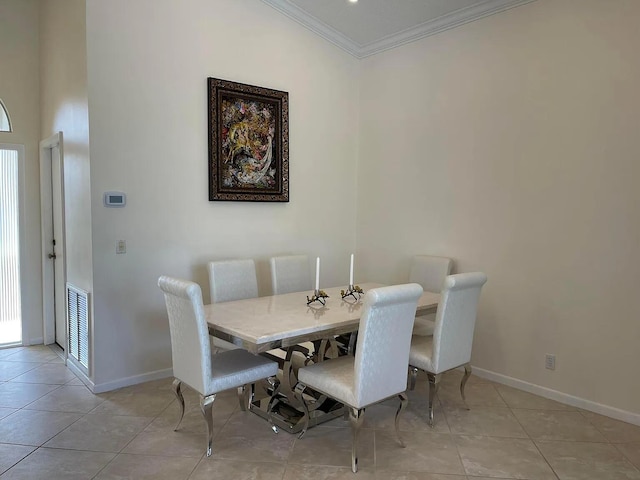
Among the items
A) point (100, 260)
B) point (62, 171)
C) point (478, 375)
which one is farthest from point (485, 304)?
point (62, 171)

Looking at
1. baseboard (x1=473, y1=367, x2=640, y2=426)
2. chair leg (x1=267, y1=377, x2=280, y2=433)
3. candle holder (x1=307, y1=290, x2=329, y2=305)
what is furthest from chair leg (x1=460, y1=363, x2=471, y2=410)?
chair leg (x1=267, y1=377, x2=280, y2=433)

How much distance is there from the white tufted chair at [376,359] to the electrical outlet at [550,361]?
1.52 metres

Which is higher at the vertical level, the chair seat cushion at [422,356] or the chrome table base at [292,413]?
the chair seat cushion at [422,356]

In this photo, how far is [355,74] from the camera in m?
5.11

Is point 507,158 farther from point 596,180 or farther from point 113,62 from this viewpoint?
point 113,62

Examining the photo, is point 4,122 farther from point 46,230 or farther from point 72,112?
point 72,112

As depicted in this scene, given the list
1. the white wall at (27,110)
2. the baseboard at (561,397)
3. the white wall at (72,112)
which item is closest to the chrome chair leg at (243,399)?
the white wall at (72,112)

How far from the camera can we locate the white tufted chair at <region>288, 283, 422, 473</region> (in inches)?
94.3

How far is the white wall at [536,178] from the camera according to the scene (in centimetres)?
314

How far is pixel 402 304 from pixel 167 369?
240 cm

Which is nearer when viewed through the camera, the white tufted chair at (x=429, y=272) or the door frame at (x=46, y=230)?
the white tufted chair at (x=429, y=272)

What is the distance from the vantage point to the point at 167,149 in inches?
150

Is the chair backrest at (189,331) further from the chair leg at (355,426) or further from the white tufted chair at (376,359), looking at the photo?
the chair leg at (355,426)

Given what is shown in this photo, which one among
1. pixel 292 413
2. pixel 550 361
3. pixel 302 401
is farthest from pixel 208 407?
pixel 550 361
